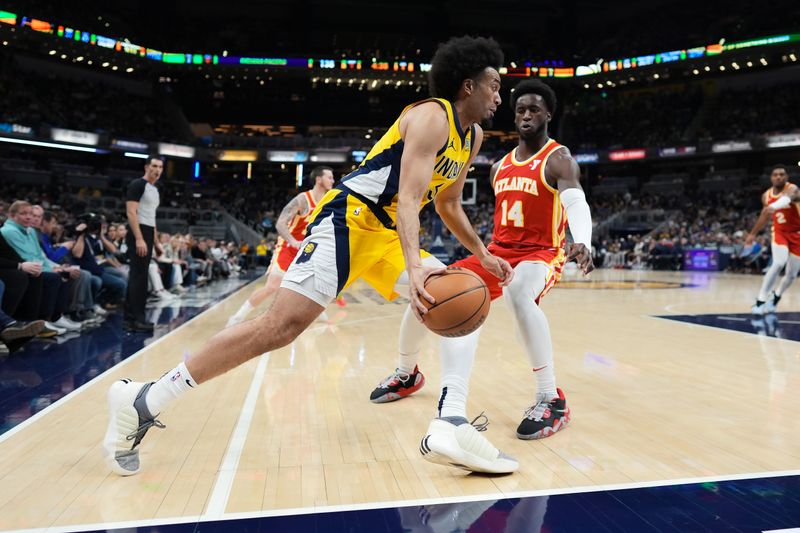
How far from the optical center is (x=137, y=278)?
6.53 m

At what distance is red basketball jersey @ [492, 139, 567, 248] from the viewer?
3539mm

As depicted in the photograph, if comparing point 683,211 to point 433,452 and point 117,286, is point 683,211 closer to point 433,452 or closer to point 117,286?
point 117,286

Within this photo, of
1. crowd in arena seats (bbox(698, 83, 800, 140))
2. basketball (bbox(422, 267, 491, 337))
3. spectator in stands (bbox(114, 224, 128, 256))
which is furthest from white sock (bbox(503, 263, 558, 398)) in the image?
crowd in arena seats (bbox(698, 83, 800, 140))

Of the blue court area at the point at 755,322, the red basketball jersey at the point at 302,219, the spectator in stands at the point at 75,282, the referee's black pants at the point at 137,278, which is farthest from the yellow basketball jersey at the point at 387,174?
the blue court area at the point at 755,322

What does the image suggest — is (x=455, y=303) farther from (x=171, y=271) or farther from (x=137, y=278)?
(x=171, y=271)

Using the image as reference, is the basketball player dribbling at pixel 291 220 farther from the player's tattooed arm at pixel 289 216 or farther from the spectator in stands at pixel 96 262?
the spectator in stands at pixel 96 262

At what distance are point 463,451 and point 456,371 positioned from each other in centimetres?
42

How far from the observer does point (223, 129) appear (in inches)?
1724

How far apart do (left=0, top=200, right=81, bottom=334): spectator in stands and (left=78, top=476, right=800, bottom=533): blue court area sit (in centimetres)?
477

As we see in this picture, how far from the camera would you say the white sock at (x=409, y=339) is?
3755mm

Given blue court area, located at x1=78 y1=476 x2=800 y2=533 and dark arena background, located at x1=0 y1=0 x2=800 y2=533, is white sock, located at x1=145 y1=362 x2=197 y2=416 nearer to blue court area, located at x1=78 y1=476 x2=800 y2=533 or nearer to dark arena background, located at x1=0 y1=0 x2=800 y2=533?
dark arena background, located at x1=0 y1=0 x2=800 y2=533

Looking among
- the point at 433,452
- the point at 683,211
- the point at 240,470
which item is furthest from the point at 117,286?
the point at 683,211

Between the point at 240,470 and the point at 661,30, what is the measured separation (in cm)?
4215

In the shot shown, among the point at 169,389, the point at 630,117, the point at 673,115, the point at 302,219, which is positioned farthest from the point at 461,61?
the point at 630,117
